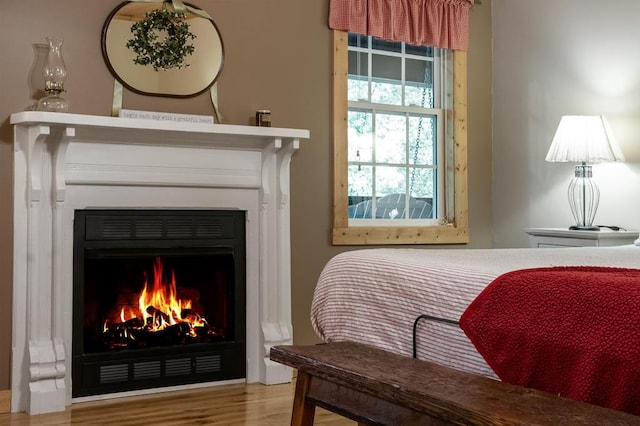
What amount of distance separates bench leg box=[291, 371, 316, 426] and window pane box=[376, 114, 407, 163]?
2901 millimetres

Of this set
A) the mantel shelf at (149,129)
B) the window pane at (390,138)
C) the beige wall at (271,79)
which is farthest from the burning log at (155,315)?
the window pane at (390,138)

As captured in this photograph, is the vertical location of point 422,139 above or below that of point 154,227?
above

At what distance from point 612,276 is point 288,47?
3197 millimetres

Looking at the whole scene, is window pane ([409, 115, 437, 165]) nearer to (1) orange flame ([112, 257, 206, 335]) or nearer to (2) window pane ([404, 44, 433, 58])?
(2) window pane ([404, 44, 433, 58])

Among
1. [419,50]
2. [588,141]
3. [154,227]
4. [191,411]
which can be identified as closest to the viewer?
[191,411]

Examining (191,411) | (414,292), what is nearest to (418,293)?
(414,292)

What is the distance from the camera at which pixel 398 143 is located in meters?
5.15

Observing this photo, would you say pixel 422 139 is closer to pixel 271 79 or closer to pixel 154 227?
pixel 271 79

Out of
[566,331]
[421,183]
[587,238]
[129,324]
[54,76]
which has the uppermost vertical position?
[54,76]

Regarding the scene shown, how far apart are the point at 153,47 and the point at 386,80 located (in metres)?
1.65

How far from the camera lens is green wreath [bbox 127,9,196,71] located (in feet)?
13.4

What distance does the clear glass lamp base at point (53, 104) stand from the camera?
3.79 m

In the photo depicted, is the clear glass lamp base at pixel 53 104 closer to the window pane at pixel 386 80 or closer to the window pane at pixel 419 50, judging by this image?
the window pane at pixel 386 80

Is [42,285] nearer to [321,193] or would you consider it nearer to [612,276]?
[321,193]
